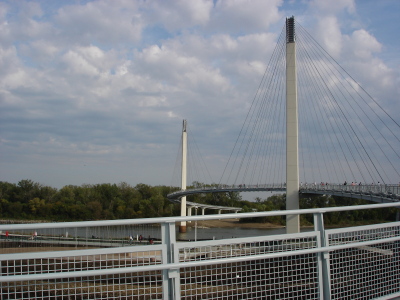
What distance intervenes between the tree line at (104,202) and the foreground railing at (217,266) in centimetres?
4796

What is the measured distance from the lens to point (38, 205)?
60.5 m

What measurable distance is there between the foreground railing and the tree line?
4796cm

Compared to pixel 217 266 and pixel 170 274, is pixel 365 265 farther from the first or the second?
pixel 170 274

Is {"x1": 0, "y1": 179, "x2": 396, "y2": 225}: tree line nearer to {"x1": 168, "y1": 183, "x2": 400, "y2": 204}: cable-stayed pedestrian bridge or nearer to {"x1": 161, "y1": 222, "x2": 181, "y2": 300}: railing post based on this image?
{"x1": 168, "y1": 183, "x2": 400, "y2": 204}: cable-stayed pedestrian bridge

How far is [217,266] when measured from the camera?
3.00m

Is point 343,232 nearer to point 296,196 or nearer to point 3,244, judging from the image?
point 296,196

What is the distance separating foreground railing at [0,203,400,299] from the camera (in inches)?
92.2

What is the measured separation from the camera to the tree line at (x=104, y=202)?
5762 centimetres

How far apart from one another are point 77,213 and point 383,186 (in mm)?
A: 44380

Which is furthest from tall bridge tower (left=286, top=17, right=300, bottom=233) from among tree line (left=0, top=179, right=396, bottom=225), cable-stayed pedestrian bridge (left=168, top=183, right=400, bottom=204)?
tree line (left=0, top=179, right=396, bottom=225)

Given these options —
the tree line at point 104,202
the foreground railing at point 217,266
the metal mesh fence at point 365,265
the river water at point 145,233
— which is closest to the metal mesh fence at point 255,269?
the foreground railing at point 217,266

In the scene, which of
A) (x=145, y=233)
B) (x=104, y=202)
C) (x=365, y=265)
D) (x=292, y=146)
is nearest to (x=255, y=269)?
(x=365, y=265)

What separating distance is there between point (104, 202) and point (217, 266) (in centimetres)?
6385

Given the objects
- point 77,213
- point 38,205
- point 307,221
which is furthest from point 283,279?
point 38,205
